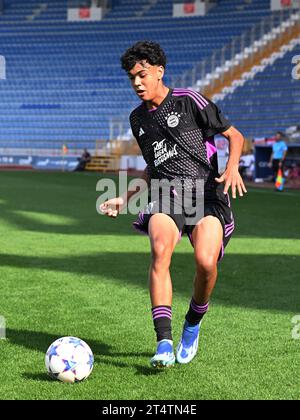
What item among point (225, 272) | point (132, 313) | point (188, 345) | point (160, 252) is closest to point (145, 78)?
point (160, 252)

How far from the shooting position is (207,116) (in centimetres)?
493

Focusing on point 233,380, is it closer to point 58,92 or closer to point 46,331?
point 46,331

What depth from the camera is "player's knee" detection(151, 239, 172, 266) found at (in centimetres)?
466

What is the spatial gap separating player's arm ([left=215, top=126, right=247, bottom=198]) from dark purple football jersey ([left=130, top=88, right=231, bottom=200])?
0.07 meters

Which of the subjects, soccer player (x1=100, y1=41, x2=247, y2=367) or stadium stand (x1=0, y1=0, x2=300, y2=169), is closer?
soccer player (x1=100, y1=41, x2=247, y2=367)

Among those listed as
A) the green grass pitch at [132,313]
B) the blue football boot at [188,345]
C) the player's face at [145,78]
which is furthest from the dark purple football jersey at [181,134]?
the green grass pitch at [132,313]

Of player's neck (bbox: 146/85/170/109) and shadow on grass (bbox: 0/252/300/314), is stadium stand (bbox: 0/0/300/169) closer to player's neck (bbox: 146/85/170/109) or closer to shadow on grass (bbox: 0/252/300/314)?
shadow on grass (bbox: 0/252/300/314)

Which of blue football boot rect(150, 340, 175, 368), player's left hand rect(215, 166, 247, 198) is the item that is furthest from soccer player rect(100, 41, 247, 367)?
blue football boot rect(150, 340, 175, 368)

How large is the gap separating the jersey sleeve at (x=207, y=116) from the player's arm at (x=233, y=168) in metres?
0.06

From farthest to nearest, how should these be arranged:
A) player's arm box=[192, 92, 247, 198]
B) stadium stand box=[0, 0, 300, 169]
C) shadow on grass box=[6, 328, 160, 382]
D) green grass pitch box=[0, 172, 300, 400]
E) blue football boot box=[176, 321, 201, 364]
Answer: stadium stand box=[0, 0, 300, 169]
player's arm box=[192, 92, 247, 198]
blue football boot box=[176, 321, 201, 364]
shadow on grass box=[6, 328, 160, 382]
green grass pitch box=[0, 172, 300, 400]

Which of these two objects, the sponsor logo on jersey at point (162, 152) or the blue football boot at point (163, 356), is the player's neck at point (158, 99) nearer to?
the sponsor logo on jersey at point (162, 152)

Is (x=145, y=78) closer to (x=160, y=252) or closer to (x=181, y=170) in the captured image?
(x=181, y=170)

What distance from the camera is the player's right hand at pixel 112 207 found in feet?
16.8

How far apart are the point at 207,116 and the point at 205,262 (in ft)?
3.08
